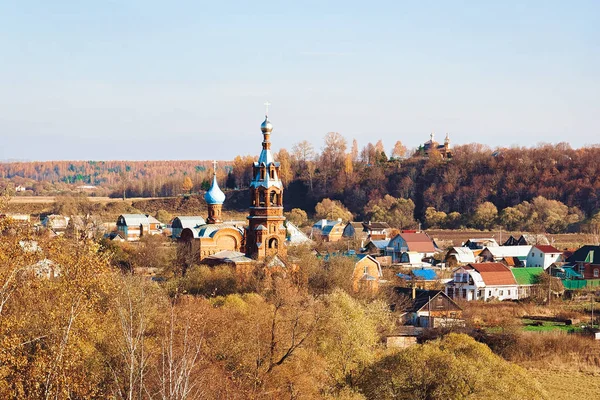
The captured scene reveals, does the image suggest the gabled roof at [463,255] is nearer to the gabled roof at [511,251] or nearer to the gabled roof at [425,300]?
the gabled roof at [511,251]

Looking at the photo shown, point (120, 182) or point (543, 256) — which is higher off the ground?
point (120, 182)

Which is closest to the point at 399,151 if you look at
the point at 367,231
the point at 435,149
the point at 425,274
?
the point at 435,149

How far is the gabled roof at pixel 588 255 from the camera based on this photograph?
36.1 m

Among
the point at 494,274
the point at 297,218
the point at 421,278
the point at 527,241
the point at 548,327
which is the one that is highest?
the point at 297,218

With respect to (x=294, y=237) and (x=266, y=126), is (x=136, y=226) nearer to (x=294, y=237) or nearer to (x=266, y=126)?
(x=294, y=237)

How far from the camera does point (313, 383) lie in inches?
613

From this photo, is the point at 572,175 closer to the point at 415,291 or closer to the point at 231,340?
the point at 415,291

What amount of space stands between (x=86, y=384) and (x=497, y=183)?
6307cm

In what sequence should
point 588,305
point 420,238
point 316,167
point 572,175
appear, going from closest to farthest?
point 588,305
point 420,238
point 572,175
point 316,167

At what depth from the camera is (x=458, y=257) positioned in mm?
40156

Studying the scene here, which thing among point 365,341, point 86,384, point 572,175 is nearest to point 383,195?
point 572,175

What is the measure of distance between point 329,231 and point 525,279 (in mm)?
21913

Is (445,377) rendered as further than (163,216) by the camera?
No

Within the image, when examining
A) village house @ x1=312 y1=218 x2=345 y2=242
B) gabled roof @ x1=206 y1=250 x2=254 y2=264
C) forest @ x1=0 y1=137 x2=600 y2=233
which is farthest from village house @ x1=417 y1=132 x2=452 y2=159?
gabled roof @ x1=206 y1=250 x2=254 y2=264
